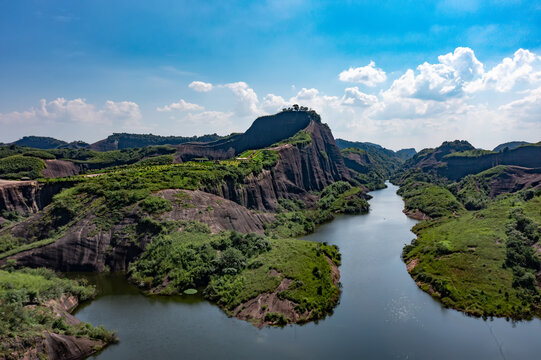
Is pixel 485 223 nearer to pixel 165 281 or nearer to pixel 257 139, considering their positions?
pixel 165 281

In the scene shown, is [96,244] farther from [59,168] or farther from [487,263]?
[59,168]

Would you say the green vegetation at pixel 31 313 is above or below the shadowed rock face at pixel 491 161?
below

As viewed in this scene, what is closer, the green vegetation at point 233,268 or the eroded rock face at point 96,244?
the green vegetation at point 233,268

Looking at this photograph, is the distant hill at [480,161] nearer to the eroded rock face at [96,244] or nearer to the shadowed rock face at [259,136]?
the shadowed rock face at [259,136]

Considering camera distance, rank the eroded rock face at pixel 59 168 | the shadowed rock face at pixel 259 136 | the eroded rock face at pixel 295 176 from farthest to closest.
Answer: the shadowed rock face at pixel 259 136 < the eroded rock face at pixel 59 168 < the eroded rock face at pixel 295 176

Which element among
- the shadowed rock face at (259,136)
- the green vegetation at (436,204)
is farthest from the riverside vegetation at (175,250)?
the shadowed rock face at (259,136)

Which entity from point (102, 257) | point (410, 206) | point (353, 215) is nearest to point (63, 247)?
point (102, 257)
